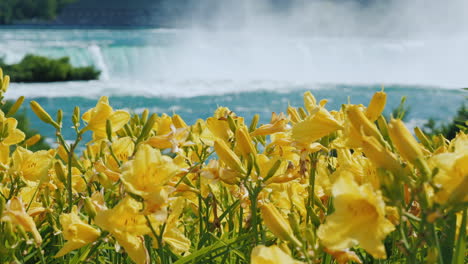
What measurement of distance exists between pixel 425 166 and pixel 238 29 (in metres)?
43.4

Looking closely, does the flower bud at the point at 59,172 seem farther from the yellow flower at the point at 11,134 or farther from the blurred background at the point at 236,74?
the blurred background at the point at 236,74

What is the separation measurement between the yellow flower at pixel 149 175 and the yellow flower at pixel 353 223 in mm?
189

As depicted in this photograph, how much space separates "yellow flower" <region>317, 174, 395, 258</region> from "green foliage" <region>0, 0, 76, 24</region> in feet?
165

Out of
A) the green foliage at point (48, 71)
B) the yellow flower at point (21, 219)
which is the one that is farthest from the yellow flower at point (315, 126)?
the green foliage at point (48, 71)

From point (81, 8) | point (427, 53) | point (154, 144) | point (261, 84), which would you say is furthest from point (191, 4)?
point (154, 144)

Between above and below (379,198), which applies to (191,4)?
above

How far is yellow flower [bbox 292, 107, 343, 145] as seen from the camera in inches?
32.7

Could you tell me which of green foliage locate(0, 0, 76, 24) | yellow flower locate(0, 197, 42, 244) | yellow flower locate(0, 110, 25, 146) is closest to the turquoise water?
yellow flower locate(0, 110, 25, 146)

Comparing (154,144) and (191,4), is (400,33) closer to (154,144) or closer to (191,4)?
(191,4)

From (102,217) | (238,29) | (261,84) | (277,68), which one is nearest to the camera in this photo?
(102,217)

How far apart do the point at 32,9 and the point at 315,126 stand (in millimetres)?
53563

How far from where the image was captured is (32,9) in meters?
50.2

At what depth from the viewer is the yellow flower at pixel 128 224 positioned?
64 centimetres

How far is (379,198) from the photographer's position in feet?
1.76
